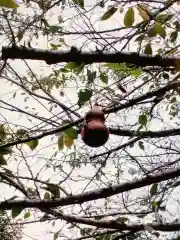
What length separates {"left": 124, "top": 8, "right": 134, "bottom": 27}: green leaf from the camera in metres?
1.49

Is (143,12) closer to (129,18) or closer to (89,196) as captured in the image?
(129,18)

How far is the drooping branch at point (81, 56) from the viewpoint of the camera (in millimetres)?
1109

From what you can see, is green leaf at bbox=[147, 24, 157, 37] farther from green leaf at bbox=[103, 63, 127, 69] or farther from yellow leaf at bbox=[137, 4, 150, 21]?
green leaf at bbox=[103, 63, 127, 69]

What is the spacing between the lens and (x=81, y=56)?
1.25 metres

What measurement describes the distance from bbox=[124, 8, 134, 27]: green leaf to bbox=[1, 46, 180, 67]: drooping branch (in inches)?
8.5

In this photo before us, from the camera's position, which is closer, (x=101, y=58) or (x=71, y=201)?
(x=101, y=58)

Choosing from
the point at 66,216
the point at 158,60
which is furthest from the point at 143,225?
the point at 158,60

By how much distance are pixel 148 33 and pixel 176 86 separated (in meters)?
0.29

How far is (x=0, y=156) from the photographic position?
1648 millimetres

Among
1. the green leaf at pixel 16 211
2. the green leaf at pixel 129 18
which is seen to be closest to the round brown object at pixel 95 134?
the green leaf at pixel 129 18

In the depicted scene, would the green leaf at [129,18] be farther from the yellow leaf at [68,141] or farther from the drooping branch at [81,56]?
the yellow leaf at [68,141]

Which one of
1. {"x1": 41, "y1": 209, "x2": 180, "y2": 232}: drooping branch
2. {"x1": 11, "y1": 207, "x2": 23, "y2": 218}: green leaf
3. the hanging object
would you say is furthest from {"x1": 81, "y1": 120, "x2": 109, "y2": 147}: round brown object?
{"x1": 41, "y1": 209, "x2": 180, "y2": 232}: drooping branch

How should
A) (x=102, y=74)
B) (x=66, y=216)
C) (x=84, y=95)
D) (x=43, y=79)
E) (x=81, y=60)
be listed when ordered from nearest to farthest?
(x=81, y=60), (x=84, y=95), (x=102, y=74), (x=66, y=216), (x=43, y=79)

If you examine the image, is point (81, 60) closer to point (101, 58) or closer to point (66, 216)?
point (101, 58)
